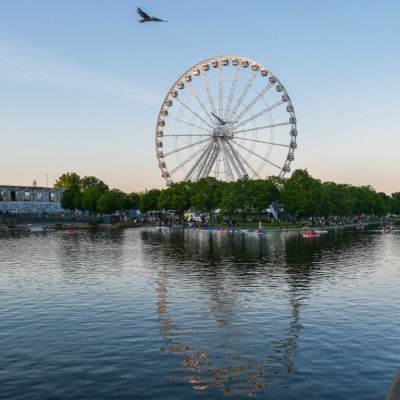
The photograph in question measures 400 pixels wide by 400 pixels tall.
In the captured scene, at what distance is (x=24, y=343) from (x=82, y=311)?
23.4 ft

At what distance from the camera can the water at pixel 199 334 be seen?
18.8 metres

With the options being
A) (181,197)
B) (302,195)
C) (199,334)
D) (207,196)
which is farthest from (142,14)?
(181,197)

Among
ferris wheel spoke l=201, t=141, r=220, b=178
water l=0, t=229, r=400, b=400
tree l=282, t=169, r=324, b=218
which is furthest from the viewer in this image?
tree l=282, t=169, r=324, b=218

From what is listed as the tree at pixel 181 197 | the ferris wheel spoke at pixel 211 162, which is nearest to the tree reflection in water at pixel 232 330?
the ferris wheel spoke at pixel 211 162

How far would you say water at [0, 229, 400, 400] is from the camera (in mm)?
18812

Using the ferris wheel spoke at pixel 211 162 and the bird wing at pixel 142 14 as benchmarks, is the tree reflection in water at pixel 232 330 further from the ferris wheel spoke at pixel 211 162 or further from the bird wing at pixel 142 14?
the ferris wheel spoke at pixel 211 162

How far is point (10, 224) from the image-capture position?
17712 centimetres

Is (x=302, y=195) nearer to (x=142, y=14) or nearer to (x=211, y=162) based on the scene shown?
(x=211, y=162)

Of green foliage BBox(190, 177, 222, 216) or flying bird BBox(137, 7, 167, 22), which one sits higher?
flying bird BBox(137, 7, 167, 22)

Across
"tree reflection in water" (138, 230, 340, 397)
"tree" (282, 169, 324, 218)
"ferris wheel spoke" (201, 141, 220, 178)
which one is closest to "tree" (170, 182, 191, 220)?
"tree" (282, 169, 324, 218)

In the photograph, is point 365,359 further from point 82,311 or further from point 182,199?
point 182,199

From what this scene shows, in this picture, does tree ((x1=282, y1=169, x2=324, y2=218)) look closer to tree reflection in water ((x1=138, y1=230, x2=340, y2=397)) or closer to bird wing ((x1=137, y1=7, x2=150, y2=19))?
tree reflection in water ((x1=138, y1=230, x2=340, y2=397))

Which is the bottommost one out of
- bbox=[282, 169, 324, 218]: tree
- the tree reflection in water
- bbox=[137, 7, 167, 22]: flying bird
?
the tree reflection in water

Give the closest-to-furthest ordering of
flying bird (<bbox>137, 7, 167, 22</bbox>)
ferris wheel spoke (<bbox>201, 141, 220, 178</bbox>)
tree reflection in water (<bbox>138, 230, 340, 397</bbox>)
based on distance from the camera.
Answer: tree reflection in water (<bbox>138, 230, 340, 397</bbox>), flying bird (<bbox>137, 7, 167, 22</bbox>), ferris wheel spoke (<bbox>201, 141, 220, 178</bbox>)
